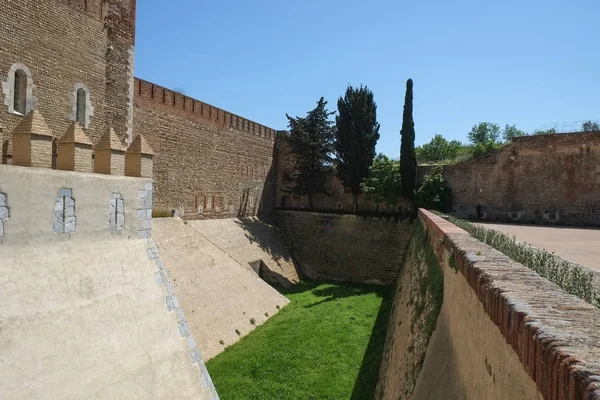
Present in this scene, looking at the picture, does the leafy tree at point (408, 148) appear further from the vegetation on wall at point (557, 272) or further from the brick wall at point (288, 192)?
the vegetation on wall at point (557, 272)

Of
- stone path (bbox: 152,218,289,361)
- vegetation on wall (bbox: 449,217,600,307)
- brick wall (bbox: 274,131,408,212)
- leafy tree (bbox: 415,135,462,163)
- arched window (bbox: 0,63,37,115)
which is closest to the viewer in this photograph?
vegetation on wall (bbox: 449,217,600,307)

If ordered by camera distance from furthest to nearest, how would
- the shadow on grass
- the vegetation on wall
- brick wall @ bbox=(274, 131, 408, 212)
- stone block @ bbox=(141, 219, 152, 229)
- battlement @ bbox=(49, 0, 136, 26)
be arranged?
brick wall @ bbox=(274, 131, 408, 212) < battlement @ bbox=(49, 0, 136, 26) < the shadow on grass < stone block @ bbox=(141, 219, 152, 229) < the vegetation on wall

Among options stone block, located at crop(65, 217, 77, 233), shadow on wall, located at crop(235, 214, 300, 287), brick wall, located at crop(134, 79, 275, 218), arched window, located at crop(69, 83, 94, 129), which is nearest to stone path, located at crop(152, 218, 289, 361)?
brick wall, located at crop(134, 79, 275, 218)

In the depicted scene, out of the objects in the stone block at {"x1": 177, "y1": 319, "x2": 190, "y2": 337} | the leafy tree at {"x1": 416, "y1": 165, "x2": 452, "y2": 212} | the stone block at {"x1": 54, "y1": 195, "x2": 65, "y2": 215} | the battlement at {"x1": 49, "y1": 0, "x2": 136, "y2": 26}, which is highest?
the battlement at {"x1": 49, "y1": 0, "x2": 136, "y2": 26}

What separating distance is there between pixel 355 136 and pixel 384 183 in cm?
335

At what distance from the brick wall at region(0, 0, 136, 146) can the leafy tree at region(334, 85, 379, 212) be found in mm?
15145

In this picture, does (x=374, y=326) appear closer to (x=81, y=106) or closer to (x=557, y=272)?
(x=557, y=272)

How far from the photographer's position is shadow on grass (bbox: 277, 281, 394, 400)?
9.01 m

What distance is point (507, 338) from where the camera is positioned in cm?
232

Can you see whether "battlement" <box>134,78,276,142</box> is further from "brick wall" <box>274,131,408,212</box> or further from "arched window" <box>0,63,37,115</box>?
"arched window" <box>0,63,37,115</box>

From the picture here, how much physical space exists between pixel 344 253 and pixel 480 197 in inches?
323

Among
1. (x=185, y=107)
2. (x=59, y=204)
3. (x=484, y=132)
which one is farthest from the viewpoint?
(x=484, y=132)

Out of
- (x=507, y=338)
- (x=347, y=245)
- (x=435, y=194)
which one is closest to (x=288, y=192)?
(x=347, y=245)

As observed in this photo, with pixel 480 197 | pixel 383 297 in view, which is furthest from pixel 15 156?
pixel 480 197
